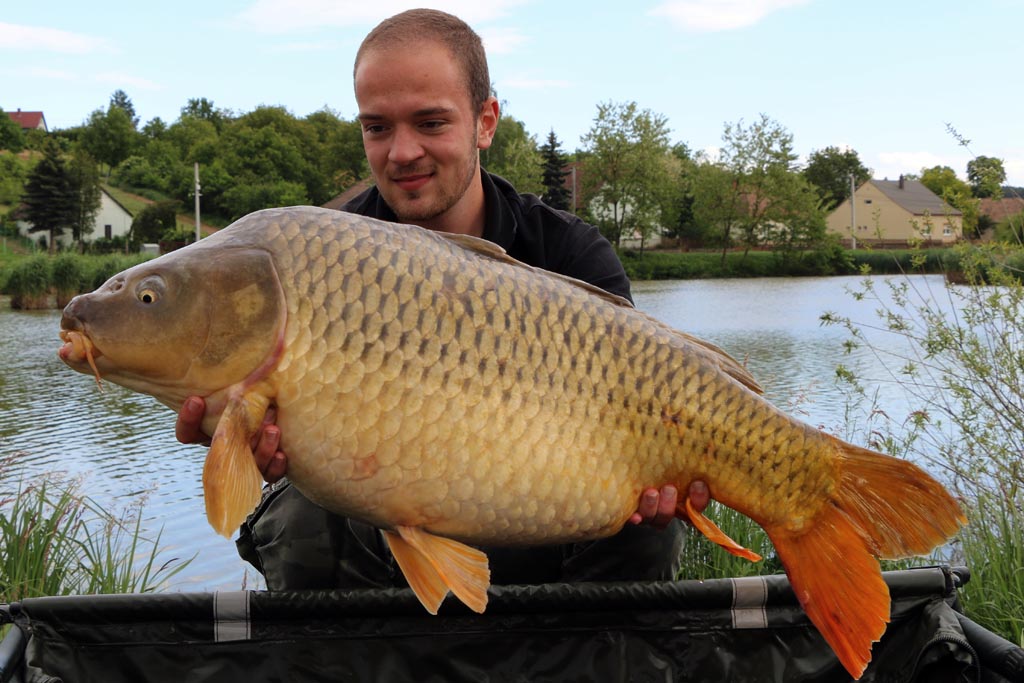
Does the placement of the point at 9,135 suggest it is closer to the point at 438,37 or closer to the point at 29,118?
the point at 29,118

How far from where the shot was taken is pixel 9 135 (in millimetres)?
43062

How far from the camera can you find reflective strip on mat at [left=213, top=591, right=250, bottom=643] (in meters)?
1.38

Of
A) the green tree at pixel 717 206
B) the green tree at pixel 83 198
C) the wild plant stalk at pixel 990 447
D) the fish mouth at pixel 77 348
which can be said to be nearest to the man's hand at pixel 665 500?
the fish mouth at pixel 77 348

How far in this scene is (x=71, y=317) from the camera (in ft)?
3.59

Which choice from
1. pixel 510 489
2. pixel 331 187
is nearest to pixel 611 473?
pixel 510 489

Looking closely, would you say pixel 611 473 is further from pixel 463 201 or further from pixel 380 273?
pixel 463 201

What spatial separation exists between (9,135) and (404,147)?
48249 mm

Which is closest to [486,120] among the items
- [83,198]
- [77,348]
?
[77,348]

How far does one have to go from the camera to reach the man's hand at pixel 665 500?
129cm

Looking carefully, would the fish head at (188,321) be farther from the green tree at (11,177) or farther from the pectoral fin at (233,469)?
the green tree at (11,177)

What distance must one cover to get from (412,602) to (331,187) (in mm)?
39813

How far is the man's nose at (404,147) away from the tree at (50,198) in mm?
31364

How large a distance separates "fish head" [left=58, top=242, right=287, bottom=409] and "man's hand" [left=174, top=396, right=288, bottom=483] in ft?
0.14

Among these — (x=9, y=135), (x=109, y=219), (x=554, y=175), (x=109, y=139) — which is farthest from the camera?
(x=109, y=139)
